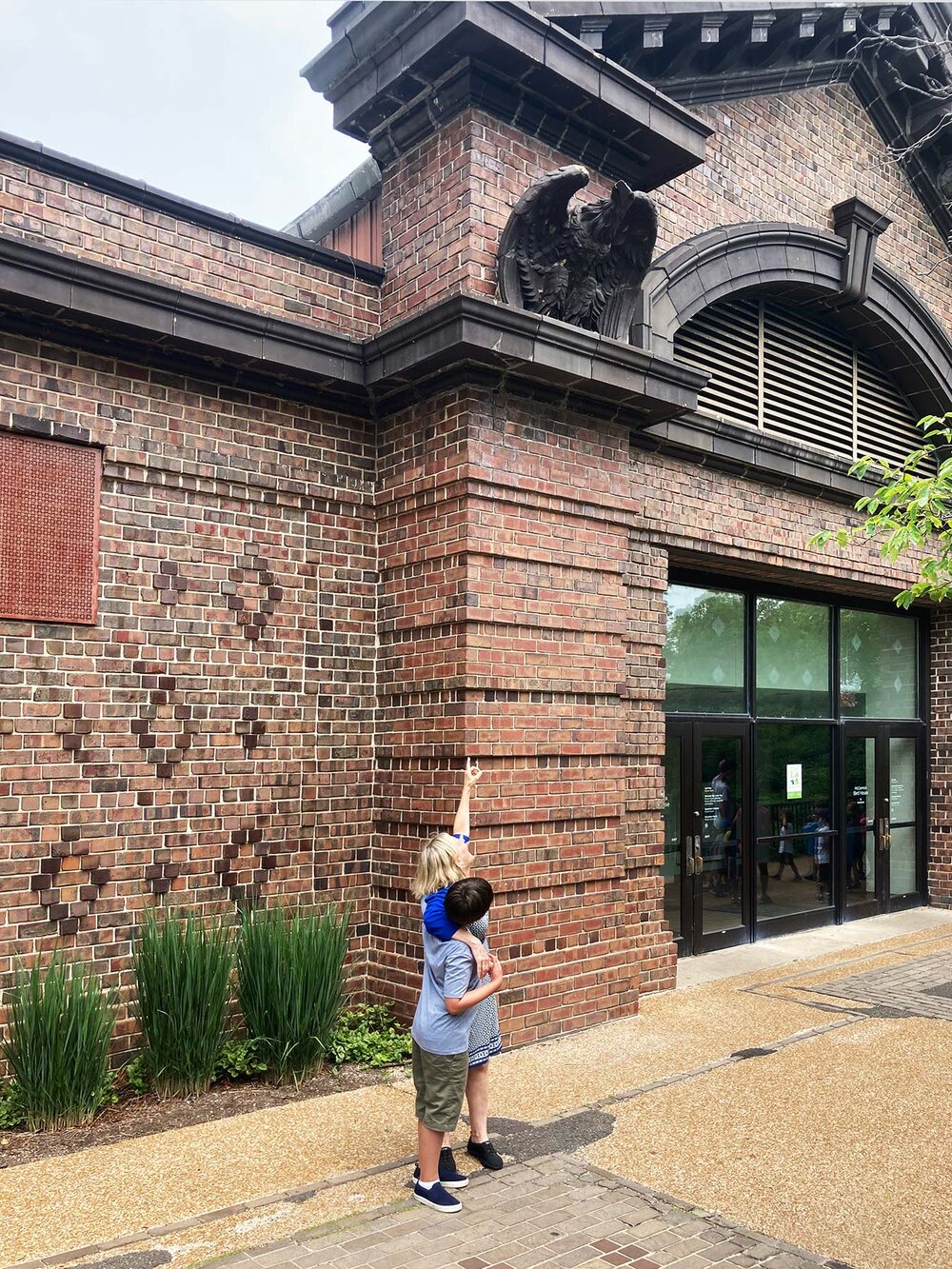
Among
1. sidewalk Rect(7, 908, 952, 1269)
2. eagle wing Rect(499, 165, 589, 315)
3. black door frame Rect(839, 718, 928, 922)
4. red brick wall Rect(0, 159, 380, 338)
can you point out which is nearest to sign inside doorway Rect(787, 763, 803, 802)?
black door frame Rect(839, 718, 928, 922)

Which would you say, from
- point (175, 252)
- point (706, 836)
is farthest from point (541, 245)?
point (706, 836)

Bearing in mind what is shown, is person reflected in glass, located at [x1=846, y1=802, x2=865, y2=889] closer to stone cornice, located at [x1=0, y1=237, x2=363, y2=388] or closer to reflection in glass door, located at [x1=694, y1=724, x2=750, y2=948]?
reflection in glass door, located at [x1=694, y1=724, x2=750, y2=948]

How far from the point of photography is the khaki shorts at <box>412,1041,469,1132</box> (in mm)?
4379

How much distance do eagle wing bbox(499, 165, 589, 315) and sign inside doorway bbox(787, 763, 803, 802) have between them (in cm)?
586

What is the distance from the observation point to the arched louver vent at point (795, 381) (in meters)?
9.60

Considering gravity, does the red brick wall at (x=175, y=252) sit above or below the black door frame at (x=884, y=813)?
above

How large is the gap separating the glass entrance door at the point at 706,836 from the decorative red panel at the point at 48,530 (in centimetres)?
538

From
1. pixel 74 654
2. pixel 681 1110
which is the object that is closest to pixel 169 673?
pixel 74 654

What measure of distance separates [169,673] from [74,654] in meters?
0.58

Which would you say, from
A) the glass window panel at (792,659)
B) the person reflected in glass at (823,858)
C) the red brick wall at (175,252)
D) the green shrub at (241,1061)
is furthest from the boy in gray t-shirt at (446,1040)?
the person reflected in glass at (823,858)

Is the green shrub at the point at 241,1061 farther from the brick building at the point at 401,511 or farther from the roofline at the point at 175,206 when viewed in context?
the roofline at the point at 175,206

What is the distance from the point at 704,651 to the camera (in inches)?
392

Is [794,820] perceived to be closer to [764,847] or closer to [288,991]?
[764,847]

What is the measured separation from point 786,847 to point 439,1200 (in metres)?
7.38
